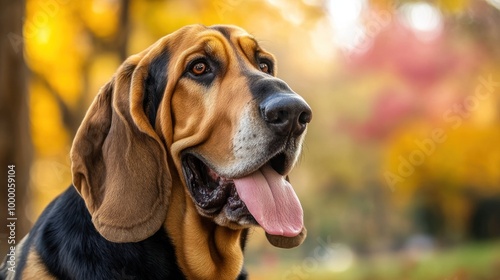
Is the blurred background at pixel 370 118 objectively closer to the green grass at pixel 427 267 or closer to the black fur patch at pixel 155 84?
the green grass at pixel 427 267

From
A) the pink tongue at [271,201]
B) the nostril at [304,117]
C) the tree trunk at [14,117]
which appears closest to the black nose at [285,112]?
the nostril at [304,117]

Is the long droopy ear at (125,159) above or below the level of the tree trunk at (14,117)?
above

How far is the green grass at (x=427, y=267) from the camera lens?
16750mm

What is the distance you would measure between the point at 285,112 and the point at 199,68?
684 mm

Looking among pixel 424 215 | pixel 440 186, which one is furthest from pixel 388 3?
pixel 424 215

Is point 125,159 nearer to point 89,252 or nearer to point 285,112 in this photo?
point 89,252

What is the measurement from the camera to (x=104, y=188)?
143 inches

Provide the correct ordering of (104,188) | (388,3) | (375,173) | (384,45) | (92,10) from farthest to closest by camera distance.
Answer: (375,173) → (384,45) → (388,3) → (92,10) → (104,188)

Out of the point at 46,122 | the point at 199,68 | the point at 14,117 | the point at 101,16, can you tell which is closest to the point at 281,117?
the point at 199,68

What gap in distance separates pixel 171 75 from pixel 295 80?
1483 centimetres

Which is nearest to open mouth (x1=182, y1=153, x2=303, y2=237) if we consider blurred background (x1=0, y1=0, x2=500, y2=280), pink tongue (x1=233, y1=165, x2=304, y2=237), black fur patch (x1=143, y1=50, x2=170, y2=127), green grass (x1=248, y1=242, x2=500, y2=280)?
pink tongue (x1=233, y1=165, x2=304, y2=237)

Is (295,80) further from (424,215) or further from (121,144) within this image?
(121,144)

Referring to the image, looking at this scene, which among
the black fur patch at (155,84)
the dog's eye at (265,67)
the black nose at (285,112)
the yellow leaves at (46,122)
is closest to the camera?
the black nose at (285,112)

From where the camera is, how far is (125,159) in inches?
143
